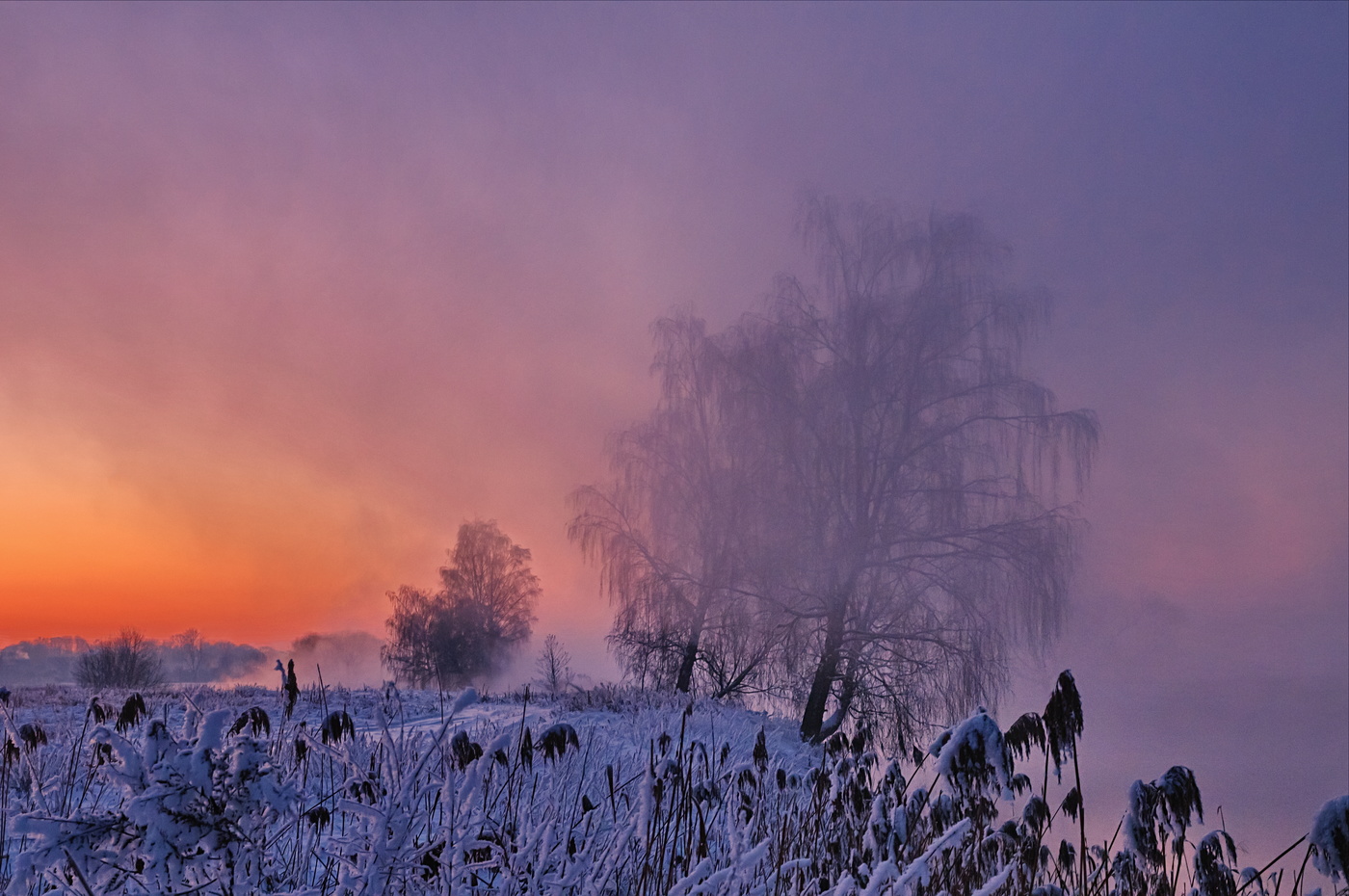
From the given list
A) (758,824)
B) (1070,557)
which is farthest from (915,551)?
(758,824)

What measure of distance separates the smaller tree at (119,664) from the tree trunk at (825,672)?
26.8 meters

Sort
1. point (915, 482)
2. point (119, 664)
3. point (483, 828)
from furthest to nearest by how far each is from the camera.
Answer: point (119, 664) → point (915, 482) → point (483, 828)

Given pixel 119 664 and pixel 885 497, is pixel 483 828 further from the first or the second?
pixel 119 664

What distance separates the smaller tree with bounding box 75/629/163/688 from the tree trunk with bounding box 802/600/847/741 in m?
26.8

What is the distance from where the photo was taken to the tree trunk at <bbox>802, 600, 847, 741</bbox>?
13.7 m

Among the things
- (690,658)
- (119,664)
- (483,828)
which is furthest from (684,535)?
(119,664)

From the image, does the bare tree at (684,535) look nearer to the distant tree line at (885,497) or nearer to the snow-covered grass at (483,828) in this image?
the distant tree line at (885,497)

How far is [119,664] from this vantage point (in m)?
31.2

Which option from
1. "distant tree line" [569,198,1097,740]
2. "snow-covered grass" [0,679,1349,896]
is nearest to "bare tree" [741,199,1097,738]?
"distant tree line" [569,198,1097,740]

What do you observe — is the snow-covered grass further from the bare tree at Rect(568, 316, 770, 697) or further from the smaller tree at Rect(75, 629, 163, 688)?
the smaller tree at Rect(75, 629, 163, 688)

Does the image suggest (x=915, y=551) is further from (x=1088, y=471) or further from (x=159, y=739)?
(x=159, y=739)

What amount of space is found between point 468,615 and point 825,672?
23744 mm

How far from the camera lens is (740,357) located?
1455cm

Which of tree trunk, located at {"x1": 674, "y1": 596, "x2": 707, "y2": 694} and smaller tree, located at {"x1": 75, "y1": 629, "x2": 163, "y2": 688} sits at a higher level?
tree trunk, located at {"x1": 674, "y1": 596, "x2": 707, "y2": 694}
